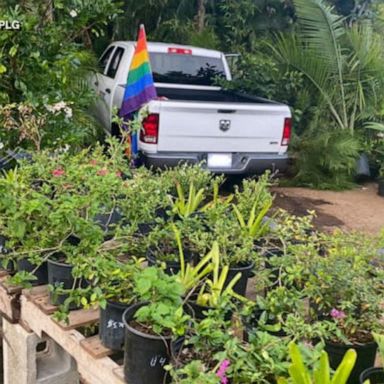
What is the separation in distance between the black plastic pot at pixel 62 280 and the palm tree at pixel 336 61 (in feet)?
20.9

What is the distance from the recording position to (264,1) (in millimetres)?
9938

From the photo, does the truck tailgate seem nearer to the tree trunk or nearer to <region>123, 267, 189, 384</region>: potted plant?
<region>123, 267, 189, 384</region>: potted plant

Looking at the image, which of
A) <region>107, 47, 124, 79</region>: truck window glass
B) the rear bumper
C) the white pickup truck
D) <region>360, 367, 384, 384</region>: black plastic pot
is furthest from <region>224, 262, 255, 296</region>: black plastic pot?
<region>107, 47, 124, 79</region>: truck window glass

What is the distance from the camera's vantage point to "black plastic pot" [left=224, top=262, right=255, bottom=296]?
2566 millimetres

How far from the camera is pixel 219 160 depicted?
592cm

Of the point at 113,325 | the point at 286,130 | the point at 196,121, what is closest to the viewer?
the point at 113,325

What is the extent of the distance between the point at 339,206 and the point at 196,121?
227 cm

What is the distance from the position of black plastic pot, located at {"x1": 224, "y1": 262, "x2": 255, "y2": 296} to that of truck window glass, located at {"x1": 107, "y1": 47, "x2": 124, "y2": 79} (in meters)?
5.06

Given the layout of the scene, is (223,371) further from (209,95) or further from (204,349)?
(209,95)

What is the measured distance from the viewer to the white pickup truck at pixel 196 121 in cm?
553

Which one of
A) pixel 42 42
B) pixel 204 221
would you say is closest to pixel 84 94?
pixel 42 42

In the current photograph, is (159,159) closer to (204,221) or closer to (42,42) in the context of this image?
(42,42)

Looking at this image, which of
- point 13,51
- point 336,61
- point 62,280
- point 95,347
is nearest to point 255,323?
point 95,347

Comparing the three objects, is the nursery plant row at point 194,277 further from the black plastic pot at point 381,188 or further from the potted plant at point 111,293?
the black plastic pot at point 381,188
